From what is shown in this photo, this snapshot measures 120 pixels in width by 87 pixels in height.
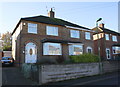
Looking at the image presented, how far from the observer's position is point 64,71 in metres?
8.99

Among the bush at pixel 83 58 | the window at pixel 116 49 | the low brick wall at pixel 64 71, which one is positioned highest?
the window at pixel 116 49

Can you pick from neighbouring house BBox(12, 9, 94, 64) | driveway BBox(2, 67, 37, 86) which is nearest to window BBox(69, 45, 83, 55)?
neighbouring house BBox(12, 9, 94, 64)

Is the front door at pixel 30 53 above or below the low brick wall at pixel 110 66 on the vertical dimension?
above

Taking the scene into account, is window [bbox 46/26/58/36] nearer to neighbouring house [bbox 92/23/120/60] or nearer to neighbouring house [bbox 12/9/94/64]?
neighbouring house [bbox 12/9/94/64]

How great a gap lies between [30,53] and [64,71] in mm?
6932

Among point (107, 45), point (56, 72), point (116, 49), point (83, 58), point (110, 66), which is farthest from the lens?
point (116, 49)

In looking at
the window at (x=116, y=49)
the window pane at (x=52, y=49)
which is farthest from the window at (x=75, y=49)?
the window at (x=116, y=49)

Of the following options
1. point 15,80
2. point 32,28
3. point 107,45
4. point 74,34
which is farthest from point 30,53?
point 107,45

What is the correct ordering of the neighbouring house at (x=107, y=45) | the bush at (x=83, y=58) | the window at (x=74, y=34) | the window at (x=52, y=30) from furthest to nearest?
the neighbouring house at (x=107, y=45) < the window at (x=74, y=34) < the window at (x=52, y=30) < the bush at (x=83, y=58)

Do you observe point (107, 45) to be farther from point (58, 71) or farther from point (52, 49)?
point (58, 71)

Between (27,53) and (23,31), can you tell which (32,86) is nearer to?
(27,53)

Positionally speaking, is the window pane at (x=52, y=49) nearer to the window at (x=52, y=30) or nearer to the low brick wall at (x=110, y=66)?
the window at (x=52, y=30)

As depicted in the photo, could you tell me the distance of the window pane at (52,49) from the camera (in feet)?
50.4

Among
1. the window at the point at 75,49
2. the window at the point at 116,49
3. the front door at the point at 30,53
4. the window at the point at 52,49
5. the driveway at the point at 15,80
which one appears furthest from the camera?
the window at the point at 116,49
